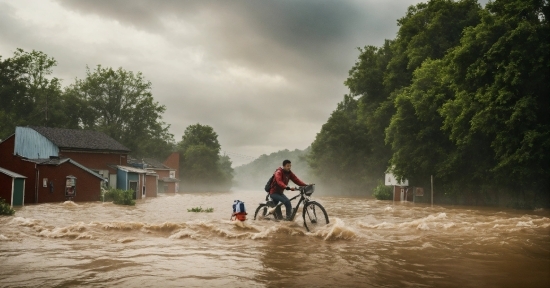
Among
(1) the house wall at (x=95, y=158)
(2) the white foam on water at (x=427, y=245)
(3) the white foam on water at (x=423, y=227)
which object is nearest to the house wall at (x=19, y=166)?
(1) the house wall at (x=95, y=158)

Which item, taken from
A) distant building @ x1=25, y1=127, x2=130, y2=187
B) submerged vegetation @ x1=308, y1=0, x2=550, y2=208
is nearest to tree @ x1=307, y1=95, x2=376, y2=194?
submerged vegetation @ x1=308, y1=0, x2=550, y2=208

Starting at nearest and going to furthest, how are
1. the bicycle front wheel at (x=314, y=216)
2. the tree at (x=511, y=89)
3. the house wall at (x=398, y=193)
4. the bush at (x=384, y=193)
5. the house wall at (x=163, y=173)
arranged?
the bicycle front wheel at (x=314, y=216), the tree at (x=511, y=89), the house wall at (x=398, y=193), the bush at (x=384, y=193), the house wall at (x=163, y=173)

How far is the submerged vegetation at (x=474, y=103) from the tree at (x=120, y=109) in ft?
139

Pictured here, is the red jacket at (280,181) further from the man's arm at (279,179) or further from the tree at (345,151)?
the tree at (345,151)

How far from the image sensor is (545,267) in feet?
21.9

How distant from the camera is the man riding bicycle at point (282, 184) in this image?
11.6 m

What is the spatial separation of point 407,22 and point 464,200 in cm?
1776

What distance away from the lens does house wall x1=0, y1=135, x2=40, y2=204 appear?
1150 inches

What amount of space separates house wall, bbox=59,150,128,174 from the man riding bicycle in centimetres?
3333

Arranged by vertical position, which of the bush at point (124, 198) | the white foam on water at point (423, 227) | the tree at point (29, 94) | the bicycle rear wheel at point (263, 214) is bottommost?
the bush at point (124, 198)

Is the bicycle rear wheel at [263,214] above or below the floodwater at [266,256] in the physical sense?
above

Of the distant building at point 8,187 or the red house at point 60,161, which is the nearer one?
the distant building at point 8,187

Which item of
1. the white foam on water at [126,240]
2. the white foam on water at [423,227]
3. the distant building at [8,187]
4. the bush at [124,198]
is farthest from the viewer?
the bush at [124,198]

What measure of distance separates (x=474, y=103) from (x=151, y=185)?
120ft
